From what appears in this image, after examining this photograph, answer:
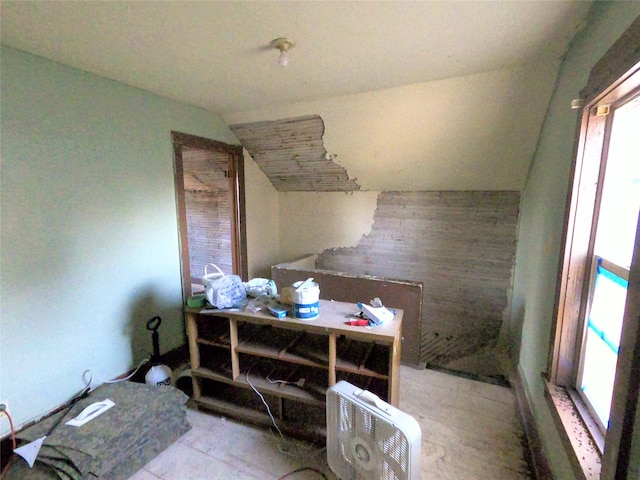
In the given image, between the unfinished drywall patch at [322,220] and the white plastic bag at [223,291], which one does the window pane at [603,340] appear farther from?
the unfinished drywall patch at [322,220]

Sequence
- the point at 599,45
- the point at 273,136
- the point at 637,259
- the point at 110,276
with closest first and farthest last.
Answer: the point at 637,259 → the point at 599,45 → the point at 110,276 → the point at 273,136

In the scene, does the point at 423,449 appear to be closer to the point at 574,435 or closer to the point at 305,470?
the point at 305,470

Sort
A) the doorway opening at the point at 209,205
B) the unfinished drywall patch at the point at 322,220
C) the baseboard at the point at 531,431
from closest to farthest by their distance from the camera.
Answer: the baseboard at the point at 531,431, the doorway opening at the point at 209,205, the unfinished drywall patch at the point at 322,220

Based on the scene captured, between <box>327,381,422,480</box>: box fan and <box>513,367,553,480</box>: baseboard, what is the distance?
705 mm

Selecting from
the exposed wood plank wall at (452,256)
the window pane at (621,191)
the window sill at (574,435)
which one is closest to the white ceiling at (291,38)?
the window pane at (621,191)

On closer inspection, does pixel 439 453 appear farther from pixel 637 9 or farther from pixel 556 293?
pixel 637 9

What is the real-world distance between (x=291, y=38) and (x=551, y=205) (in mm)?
1626

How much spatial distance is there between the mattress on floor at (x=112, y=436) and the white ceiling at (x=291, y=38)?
1.89 m

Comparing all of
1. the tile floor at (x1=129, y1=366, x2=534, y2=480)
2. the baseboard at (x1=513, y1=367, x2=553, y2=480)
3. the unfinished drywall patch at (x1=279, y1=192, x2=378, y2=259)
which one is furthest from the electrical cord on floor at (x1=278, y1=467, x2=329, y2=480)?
the unfinished drywall patch at (x1=279, y1=192, x2=378, y2=259)

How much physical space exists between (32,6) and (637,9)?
212cm

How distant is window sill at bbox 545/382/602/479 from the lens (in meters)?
0.92

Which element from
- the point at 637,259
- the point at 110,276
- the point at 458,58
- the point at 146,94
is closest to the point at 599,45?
the point at 458,58

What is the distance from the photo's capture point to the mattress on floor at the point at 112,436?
4.45 ft

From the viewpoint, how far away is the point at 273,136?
2760mm
